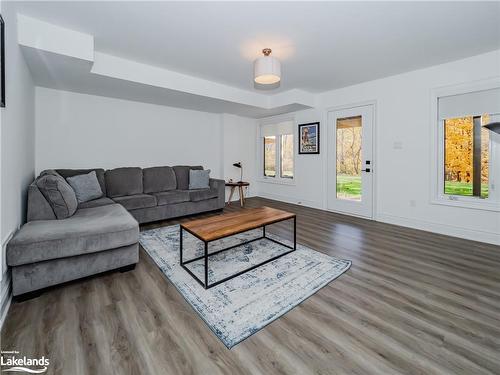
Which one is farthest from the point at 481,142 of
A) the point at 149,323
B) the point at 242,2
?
the point at 149,323

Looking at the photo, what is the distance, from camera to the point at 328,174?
5176 millimetres

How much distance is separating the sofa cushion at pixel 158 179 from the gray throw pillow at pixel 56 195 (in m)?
1.89

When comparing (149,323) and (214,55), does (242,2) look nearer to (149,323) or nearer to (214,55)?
(214,55)

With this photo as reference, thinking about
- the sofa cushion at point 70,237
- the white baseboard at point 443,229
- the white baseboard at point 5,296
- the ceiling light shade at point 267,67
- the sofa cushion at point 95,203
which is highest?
the ceiling light shade at point 267,67

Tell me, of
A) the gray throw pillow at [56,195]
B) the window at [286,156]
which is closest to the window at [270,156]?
the window at [286,156]

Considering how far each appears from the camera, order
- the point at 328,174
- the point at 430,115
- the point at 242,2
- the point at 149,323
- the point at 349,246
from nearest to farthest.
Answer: the point at 149,323
the point at 242,2
the point at 349,246
the point at 430,115
the point at 328,174

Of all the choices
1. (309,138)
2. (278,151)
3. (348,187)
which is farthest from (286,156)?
(348,187)

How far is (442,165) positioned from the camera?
3.67 metres

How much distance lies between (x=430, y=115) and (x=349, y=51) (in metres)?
1.70

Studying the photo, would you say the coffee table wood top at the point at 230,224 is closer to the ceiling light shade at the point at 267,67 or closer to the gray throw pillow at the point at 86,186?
the ceiling light shade at the point at 267,67

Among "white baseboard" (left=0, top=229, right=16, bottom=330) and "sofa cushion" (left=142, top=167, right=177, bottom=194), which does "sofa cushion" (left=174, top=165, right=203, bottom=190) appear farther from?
"white baseboard" (left=0, top=229, right=16, bottom=330)

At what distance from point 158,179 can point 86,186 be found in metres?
1.26

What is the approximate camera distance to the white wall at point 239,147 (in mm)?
6086

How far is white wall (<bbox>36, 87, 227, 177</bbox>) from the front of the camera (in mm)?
3896
